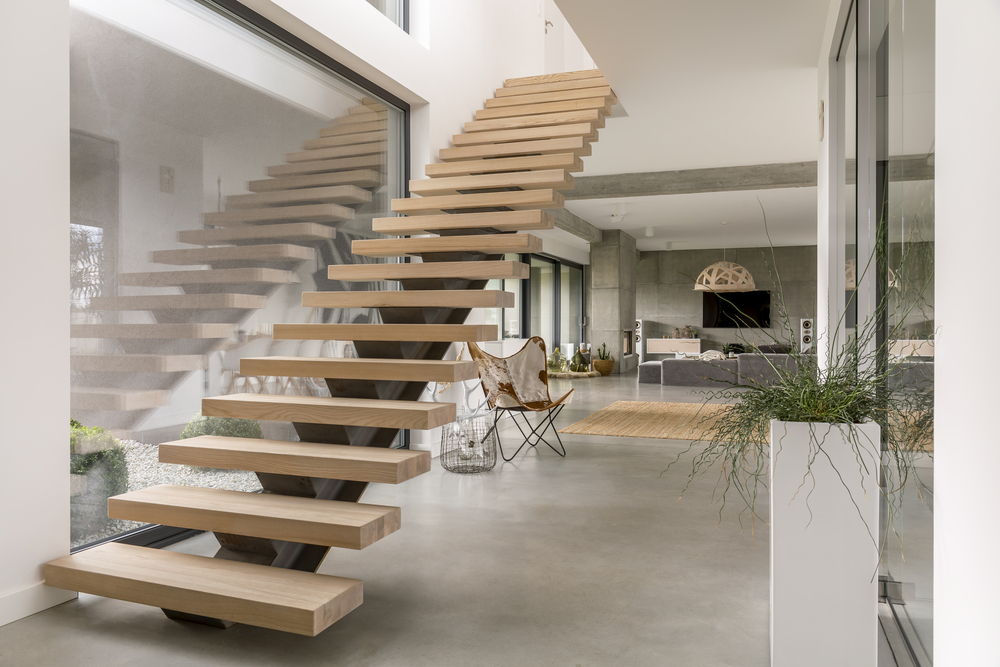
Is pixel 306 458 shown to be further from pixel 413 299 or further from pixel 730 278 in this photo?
pixel 730 278

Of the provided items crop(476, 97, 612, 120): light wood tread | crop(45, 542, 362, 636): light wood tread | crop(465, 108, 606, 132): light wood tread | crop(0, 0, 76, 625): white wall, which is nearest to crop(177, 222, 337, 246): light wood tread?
crop(0, 0, 76, 625): white wall

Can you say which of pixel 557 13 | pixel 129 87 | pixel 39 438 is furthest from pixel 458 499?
pixel 557 13

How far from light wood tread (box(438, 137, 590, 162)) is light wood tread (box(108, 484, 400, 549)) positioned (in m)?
3.18

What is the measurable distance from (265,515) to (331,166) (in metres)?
2.55

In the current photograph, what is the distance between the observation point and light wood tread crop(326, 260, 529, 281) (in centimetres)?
342

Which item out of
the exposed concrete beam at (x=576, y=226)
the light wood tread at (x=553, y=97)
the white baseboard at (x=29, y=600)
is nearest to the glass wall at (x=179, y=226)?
the white baseboard at (x=29, y=600)

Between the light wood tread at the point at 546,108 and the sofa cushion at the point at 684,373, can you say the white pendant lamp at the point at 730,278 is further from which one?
the light wood tread at the point at 546,108

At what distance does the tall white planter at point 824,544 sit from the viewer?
1.73 m

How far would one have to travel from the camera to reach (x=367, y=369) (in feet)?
9.56

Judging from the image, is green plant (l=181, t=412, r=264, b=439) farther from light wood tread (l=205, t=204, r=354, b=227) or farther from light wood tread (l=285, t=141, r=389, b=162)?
light wood tread (l=285, t=141, r=389, b=162)

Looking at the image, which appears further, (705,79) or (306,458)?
(705,79)

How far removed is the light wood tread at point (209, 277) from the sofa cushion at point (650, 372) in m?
7.88

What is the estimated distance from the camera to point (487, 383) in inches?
192

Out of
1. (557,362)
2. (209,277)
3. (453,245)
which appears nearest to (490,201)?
(453,245)
